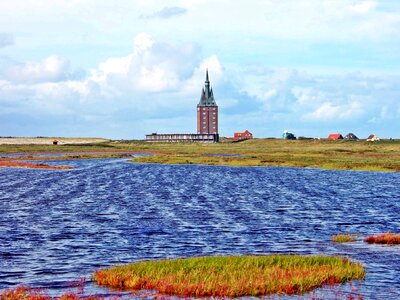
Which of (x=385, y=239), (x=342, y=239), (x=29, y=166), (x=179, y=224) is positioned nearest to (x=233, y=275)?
(x=342, y=239)

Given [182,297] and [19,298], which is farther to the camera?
[182,297]

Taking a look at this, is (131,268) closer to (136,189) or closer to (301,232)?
(301,232)

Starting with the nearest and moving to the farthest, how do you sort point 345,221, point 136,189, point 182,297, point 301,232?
point 182,297 < point 301,232 < point 345,221 < point 136,189

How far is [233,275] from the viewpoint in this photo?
973 inches

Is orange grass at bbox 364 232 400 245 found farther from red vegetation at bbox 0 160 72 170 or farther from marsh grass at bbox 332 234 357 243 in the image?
red vegetation at bbox 0 160 72 170

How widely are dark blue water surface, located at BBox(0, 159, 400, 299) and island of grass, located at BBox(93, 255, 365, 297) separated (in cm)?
87

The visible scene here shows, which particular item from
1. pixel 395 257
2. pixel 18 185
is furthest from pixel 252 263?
pixel 18 185

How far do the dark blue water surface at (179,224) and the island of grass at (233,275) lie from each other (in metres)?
0.87

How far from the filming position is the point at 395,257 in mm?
30984

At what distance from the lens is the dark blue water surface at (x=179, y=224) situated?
28.8 meters

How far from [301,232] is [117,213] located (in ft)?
54.8

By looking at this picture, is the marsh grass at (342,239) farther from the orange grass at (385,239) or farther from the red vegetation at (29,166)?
the red vegetation at (29,166)

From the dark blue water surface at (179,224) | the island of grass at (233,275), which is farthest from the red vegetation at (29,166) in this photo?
the island of grass at (233,275)

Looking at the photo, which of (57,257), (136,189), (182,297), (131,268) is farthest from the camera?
(136,189)
